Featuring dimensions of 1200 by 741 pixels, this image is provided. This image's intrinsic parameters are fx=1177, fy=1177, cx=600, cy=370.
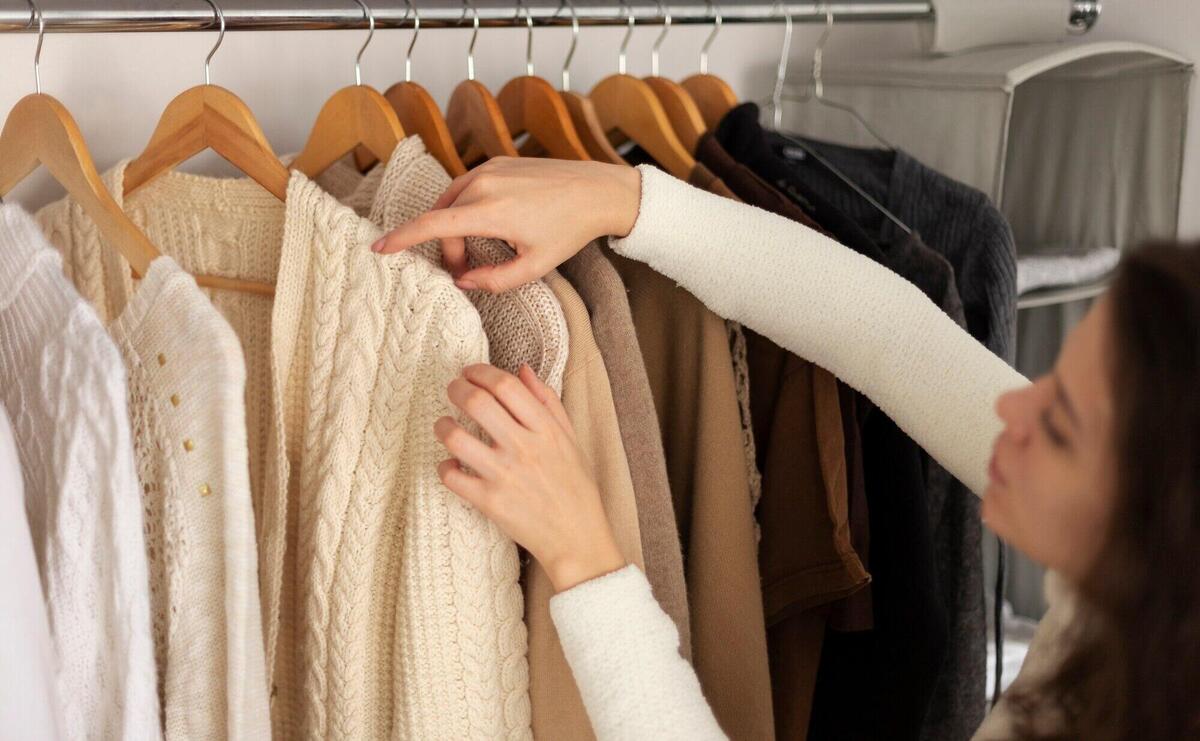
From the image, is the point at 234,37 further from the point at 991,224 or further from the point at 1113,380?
the point at 1113,380

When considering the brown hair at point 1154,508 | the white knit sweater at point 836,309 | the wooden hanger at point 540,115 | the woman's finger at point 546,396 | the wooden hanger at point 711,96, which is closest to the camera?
the brown hair at point 1154,508

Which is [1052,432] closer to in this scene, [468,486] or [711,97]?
[468,486]

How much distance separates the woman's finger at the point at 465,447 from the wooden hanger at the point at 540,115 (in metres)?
0.33

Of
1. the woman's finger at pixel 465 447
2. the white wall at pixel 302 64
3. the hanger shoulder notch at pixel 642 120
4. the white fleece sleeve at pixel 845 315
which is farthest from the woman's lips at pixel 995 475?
the white wall at pixel 302 64

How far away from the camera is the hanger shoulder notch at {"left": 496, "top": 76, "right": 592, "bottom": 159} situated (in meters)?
1.05

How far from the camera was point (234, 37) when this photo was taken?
4.06ft

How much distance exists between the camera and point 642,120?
1103mm

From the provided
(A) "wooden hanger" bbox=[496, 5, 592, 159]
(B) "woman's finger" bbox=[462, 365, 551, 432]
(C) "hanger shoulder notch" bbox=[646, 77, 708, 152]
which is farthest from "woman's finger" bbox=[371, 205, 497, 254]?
(C) "hanger shoulder notch" bbox=[646, 77, 708, 152]

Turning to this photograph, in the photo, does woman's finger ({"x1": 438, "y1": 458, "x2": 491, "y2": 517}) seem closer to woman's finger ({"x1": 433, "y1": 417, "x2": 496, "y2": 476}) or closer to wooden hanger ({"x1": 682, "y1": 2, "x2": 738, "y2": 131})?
woman's finger ({"x1": 433, "y1": 417, "x2": 496, "y2": 476})

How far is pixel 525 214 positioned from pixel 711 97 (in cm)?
39

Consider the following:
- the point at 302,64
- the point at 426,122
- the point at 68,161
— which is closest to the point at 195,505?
the point at 68,161

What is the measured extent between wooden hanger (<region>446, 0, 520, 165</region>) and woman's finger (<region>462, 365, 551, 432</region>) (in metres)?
0.26

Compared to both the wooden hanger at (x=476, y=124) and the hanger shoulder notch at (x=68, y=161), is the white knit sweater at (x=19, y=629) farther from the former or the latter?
the wooden hanger at (x=476, y=124)

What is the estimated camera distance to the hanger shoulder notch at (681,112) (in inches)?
43.3
